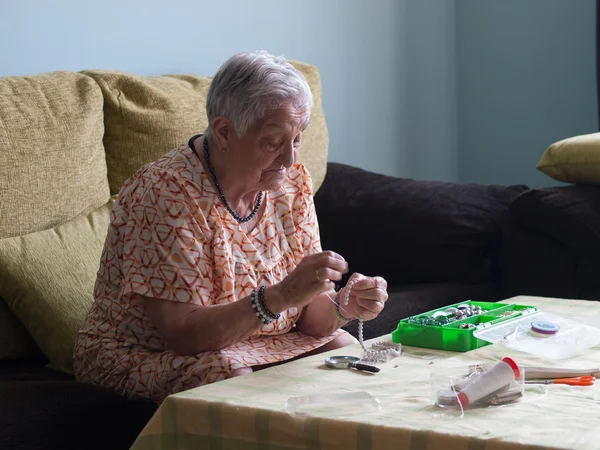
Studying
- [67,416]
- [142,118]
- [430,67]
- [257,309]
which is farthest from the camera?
[430,67]

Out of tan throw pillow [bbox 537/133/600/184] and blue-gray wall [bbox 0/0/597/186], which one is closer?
tan throw pillow [bbox 537/133/600/184]

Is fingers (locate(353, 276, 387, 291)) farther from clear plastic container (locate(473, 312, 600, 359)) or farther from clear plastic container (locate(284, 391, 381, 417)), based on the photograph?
clear plastic container (locate(284, 391, 381, 417))

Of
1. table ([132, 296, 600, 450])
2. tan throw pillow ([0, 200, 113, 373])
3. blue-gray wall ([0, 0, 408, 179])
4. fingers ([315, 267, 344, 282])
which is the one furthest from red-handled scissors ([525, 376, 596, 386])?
blue-gray wall ([0, 0, 408, 179])

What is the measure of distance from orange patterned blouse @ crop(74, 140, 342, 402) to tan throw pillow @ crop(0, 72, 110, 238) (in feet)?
1.12

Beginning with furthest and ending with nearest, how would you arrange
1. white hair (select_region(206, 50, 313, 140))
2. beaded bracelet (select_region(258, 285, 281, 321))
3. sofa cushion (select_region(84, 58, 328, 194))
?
1. sofa cushion (select_region(84, 58, 328, 194))
2. white hair (select_region(206, 50, 313, 140))
3. beaded bracelet (select_region(258, 285, 281, 321))

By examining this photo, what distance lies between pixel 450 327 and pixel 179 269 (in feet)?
1.60

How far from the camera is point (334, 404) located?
120cm

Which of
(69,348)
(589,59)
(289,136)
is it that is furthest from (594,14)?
(69,348)

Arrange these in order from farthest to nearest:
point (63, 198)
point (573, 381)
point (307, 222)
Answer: point (63, 198) < point (307, 222) < point (573, 381)

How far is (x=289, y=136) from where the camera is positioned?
5.66ft

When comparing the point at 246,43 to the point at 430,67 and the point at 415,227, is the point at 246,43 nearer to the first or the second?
the point at 415,227

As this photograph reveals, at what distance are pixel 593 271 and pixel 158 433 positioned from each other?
1651 mm

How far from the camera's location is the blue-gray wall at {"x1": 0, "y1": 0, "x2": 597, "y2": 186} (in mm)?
3086

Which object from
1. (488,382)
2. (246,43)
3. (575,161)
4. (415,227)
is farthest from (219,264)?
(246,43)
